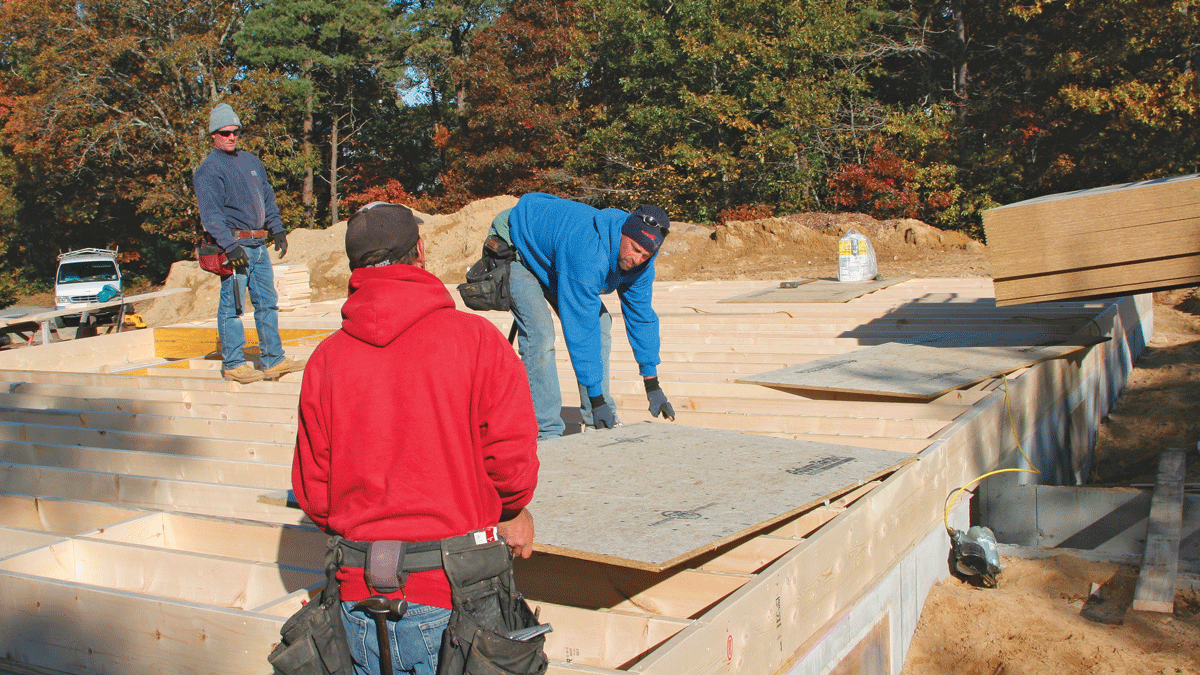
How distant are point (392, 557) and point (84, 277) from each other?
756 inches

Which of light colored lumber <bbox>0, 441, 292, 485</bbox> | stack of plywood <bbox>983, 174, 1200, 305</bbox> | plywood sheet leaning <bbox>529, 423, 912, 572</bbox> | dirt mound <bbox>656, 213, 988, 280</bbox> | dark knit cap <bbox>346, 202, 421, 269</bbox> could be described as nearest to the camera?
dark knit cap <bbox>346, 202, 421, 269</bbox>

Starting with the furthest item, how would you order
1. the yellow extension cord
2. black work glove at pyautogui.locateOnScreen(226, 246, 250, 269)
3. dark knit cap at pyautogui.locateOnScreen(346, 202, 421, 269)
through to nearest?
black work glove at pyautogui.locateOnScreen(226, 246, 250, 269) < the yellow extension cord < dark knit cap at pyautogui.locateOnScreen(346, 202, 421, 269)

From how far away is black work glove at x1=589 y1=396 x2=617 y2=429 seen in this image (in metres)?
3.45

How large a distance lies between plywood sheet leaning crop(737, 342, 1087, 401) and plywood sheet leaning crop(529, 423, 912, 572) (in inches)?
33.6

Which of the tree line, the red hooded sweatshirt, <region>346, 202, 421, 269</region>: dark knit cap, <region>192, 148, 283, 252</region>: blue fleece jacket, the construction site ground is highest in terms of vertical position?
the tree line

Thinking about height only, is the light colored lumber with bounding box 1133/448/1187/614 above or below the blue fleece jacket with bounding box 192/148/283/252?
below

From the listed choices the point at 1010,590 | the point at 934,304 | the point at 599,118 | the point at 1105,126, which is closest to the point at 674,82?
the point at 599,118

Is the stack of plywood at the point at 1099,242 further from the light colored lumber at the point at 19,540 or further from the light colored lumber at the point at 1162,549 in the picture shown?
the light colored lumber at the point at 19,540

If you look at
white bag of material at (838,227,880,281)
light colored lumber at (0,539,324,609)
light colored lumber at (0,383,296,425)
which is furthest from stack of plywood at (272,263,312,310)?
light colored lumber at (0,539,324,609)

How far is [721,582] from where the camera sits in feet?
8.18

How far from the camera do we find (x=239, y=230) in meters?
4.78

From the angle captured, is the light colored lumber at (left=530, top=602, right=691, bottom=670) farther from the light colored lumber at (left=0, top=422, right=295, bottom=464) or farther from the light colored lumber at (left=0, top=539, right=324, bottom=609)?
the light colored lumber at (left=0, top=422, right=295, bottom=464)

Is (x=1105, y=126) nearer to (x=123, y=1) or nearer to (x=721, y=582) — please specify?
(x=721, y=582)

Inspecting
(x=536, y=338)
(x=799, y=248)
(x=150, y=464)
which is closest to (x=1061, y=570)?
(x=536, y=338)
